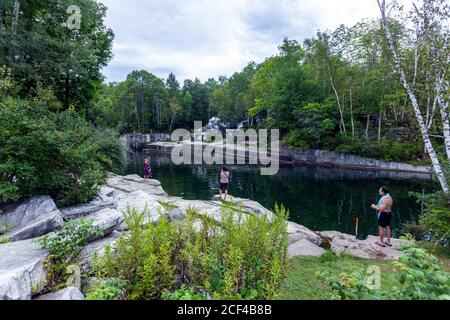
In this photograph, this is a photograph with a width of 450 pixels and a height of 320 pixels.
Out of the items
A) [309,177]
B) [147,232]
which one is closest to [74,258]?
[147,232]

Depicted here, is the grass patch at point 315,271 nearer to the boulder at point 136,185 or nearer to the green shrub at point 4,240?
the green shrub at point 4,240

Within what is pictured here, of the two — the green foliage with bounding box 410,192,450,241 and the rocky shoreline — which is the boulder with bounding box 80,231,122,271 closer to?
the rocky shoreline

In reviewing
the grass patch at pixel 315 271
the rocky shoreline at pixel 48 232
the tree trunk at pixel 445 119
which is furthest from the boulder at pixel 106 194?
the tree trunk at pixel 445 119

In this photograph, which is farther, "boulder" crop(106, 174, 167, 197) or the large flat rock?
"boulder" crop(106, 174, 167, 197)

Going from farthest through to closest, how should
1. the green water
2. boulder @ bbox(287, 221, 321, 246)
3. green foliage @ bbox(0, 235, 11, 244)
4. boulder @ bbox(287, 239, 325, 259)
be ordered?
the green water < boulder @ bbox(287, 221, 321, 246) < boulder @ bbox(287, 239, 325, 259) < green foliage @ bbox(0, 235, 11, 244)

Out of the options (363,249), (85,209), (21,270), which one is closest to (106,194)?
(85,209)

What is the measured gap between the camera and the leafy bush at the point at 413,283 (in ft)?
6.73

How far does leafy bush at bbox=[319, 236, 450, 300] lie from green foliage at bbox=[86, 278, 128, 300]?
82.0 inches

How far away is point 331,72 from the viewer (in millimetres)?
28891

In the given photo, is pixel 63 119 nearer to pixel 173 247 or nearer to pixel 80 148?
pixel 80 148

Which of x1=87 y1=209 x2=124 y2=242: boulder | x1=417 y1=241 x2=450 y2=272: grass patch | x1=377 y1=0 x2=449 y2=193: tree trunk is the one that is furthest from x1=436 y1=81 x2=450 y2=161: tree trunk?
x1=87 y1=209 x2=124 y2=242: boulder

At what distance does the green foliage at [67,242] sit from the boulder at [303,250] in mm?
4346

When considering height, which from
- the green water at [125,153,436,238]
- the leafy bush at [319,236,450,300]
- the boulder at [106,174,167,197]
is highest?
the leafy bush at [319,236,450,300]

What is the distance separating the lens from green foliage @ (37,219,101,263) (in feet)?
11.4
